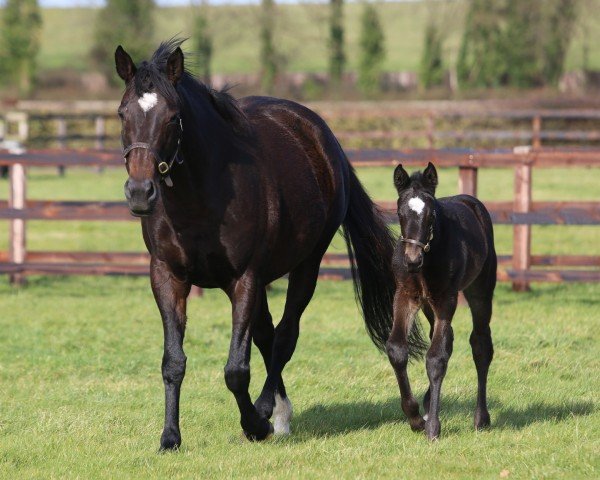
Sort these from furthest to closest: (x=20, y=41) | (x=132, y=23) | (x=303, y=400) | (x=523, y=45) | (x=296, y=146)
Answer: (x=20, y=41) < (x=132, y=23) < (x=523, y=45) < (x=303, y=400) < (x=296, y=146)

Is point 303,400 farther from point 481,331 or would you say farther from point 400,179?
point 400,179

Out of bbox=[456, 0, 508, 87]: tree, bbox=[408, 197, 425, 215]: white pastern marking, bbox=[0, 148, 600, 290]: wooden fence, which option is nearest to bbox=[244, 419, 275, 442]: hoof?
bbox=[408, 197, 425, 215]: white pastern marking

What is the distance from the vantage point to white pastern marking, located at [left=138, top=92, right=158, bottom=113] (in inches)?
202

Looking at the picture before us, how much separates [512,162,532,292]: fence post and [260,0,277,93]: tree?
3787cm

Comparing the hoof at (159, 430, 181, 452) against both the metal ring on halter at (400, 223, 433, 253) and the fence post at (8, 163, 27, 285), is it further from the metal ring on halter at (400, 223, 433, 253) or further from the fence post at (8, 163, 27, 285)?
the fence post at (8, 163, 27, 285)

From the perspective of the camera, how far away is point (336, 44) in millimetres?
54844

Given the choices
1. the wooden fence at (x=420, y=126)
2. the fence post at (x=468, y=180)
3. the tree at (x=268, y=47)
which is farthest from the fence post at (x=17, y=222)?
the tree at (x=268, y=47)

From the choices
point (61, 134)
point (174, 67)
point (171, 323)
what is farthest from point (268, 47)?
point (174, 67)

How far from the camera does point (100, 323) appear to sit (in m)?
9.78

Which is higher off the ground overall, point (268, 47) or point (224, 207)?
point (268, 47)

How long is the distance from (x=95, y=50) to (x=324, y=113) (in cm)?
3398

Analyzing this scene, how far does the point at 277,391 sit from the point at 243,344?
743 mm

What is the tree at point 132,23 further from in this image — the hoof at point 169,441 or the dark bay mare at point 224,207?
the hoof at point 169,441

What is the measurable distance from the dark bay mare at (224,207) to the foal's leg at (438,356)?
883mm
